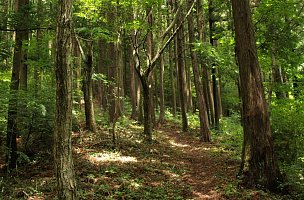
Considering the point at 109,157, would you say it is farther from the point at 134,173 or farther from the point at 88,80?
the point at 88,80

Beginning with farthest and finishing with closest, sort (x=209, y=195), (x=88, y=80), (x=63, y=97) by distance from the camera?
(x=88, y=80), (x=209, y=195), (x=63, y=97)

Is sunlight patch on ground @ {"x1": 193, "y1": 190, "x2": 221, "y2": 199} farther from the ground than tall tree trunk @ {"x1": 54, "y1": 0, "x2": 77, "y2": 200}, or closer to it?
closer to it

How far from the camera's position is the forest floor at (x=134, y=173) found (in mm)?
6879

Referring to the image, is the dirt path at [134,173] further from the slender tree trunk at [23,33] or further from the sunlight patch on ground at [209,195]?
the slender tree trunk at [23,33]

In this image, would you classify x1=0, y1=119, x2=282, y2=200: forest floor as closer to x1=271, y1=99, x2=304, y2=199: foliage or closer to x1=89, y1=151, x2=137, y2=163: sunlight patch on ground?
x1=89, y1=151, x2=137, y2=163: sunlight patch on ground

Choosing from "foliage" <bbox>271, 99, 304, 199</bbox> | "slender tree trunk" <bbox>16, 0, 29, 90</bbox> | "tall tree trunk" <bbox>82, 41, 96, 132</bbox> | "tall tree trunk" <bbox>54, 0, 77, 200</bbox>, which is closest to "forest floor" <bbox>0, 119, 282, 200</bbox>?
"tall tree trunk" <bbox>82, 41, 96, 132</bbox>

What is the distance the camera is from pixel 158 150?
1248cm

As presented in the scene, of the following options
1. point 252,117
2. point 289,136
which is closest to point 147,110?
point 289,136

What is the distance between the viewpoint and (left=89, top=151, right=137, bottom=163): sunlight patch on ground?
980 centimetres

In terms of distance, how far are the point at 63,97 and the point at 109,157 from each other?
19.2 feet

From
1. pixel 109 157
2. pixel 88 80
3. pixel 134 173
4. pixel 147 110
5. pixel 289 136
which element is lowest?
pixel 134 173

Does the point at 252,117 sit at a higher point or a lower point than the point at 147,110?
lower

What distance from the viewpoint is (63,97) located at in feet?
15.8

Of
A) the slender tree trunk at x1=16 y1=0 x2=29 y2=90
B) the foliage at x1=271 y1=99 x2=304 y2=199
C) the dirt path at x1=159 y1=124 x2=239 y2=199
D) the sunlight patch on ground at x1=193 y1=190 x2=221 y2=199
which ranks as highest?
the slender tree trunk at x1=16 y1=0 x2=29 y2=90
